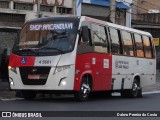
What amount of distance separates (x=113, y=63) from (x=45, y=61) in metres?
3.92

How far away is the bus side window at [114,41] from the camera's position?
21.3 meters

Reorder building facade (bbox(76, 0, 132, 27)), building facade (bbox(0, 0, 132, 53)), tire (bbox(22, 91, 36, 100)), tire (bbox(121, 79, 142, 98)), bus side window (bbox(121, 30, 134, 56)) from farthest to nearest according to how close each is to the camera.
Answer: building facade (bbox(76, 0, 132, 27)) < building facade (bbox(0, 0, 132, 53)) < tire (bbox(121, 79, 142, 98)) < bus side window (bbox(121, 30, 134, 56)) < tire (bbox(22, 91, 36, 100))

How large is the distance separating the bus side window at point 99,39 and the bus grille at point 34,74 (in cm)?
238

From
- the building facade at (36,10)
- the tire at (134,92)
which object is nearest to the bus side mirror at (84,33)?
the tire at (134,92)

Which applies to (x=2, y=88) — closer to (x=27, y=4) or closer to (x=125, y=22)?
(x=27, y=4)

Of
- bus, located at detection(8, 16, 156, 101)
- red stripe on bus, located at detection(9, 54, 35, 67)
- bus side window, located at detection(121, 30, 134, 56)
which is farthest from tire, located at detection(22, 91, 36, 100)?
bus side window, located at detection(121, 30, 134, 56)

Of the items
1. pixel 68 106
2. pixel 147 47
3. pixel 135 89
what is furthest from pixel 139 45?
pixel 68 106

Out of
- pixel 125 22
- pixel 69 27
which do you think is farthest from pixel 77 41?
pixel 125 22

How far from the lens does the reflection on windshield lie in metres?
18.4

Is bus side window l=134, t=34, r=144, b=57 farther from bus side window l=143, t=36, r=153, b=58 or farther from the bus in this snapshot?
the bus

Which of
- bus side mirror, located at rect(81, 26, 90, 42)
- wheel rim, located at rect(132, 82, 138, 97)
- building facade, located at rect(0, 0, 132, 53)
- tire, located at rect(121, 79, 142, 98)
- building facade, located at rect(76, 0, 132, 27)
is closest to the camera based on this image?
bus side mirror, located at rect(81, 26, 90, 42)

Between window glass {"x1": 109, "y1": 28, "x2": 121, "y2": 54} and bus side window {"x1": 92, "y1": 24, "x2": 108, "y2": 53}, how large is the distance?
0.61 meters

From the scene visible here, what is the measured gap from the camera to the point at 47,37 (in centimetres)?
1877

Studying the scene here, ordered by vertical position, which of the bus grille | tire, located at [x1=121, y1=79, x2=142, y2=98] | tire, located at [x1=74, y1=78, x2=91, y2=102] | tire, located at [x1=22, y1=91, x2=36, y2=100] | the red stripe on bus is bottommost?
tire, located at [x1=121, y1=79, x2=142, y2=98]
